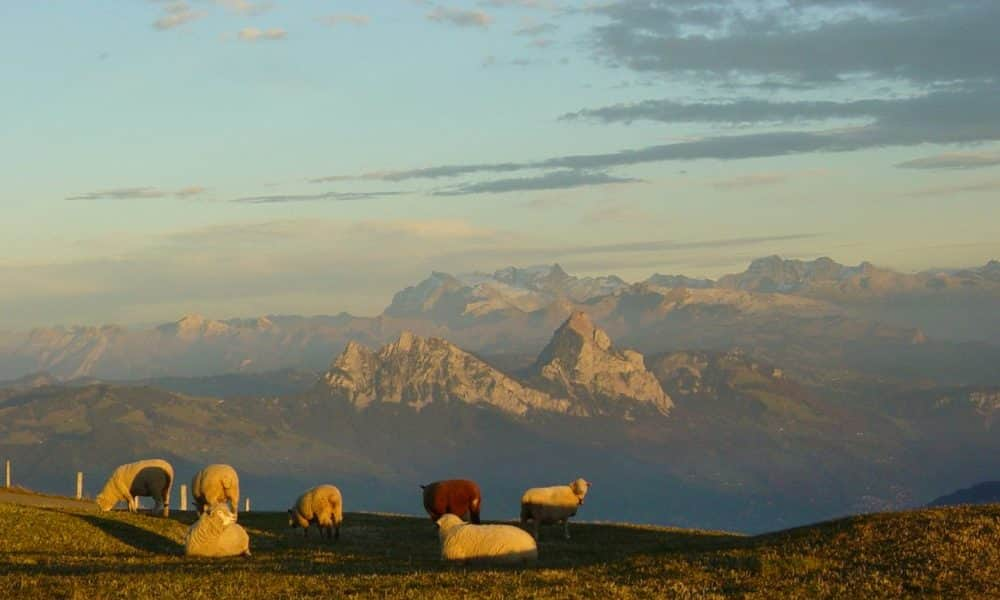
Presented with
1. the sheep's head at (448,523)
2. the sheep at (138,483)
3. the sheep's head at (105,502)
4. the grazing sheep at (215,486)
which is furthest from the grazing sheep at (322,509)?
the sheep's head at (105,502)

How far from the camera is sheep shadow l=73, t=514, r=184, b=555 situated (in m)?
54.8

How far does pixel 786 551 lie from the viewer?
4300cm

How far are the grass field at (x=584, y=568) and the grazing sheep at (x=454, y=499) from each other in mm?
7973

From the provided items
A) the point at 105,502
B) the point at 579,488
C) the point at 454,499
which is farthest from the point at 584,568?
the point at 105,502

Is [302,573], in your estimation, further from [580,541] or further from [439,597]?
[580,541]

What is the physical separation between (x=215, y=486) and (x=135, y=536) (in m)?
8.45

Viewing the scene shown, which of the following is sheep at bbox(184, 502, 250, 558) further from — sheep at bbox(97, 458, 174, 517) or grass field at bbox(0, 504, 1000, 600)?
sheep at bbox(97, 458, 174, 517)

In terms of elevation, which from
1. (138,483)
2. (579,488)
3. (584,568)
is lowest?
(584,568)

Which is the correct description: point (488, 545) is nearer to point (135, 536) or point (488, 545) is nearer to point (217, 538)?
point (217, 538)

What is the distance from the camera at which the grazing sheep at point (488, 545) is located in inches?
1710

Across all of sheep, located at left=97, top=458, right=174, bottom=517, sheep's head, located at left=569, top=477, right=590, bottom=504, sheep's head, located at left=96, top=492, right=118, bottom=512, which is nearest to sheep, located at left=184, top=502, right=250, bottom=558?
sheep's head, located at left=569, top=477, right=590, bottom=504

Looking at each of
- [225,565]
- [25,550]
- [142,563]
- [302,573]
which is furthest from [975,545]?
[25,550]

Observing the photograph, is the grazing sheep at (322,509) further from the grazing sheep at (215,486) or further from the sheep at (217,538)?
the sheep at (217,538)

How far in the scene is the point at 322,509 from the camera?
62.0m
